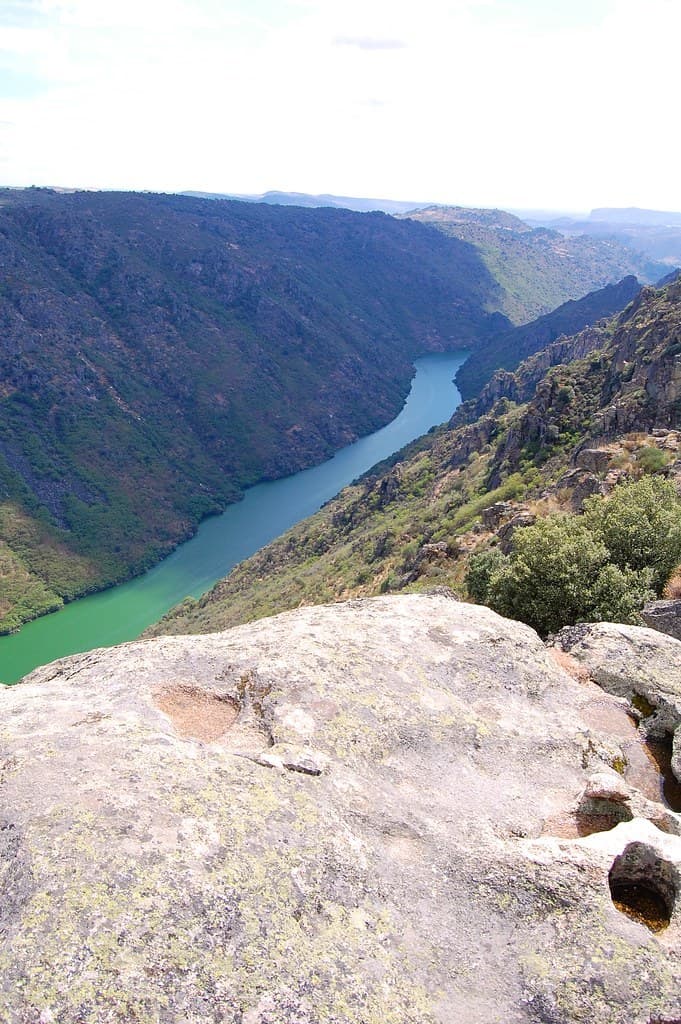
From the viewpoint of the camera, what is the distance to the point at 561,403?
182 ft

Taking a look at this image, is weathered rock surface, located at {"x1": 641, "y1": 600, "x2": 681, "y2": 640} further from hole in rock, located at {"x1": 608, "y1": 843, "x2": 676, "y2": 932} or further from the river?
the river

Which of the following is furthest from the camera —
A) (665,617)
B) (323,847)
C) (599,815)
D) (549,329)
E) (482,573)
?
(549,329)

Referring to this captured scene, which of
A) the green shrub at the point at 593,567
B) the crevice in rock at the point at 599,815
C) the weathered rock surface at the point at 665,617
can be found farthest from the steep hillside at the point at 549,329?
the crevice in rock at the point at 599,815

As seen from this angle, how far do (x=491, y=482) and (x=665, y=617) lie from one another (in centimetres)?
3880

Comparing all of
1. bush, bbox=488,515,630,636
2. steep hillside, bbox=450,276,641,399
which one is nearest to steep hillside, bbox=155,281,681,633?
bush, bbox=488,515,630,636

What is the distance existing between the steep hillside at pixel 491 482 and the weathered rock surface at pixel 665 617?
531 inches

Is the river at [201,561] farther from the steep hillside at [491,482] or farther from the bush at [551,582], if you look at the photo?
the bush at [551,582]

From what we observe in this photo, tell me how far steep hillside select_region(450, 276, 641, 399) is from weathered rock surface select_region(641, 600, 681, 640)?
163 m

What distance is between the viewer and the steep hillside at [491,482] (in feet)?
114

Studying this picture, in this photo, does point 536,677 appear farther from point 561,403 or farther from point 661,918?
point 561,403

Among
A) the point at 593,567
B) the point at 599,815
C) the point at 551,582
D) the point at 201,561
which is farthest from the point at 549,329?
the point at 599,815

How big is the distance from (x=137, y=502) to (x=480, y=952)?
432 feet

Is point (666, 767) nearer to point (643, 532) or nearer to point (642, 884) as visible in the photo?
point (642, 884)

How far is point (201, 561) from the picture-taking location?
121562mm
